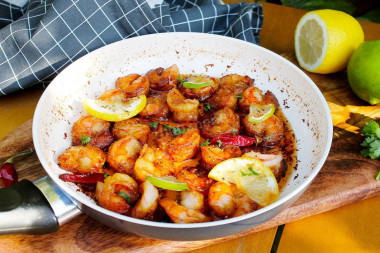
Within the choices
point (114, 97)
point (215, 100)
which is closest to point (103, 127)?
point (114, 97)

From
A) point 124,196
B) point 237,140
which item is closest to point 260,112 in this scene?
point 237,140

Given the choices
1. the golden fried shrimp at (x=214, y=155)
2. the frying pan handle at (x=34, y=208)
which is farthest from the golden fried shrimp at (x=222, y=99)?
the frying pan handle at (x=34, y=208)

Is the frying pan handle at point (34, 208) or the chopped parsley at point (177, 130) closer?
the frying pan handle at point (34, 208)

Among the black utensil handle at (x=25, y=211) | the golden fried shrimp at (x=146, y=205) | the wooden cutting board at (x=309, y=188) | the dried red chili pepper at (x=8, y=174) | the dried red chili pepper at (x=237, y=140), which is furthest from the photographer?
the dried red chili pepper at (x=237, y=140)

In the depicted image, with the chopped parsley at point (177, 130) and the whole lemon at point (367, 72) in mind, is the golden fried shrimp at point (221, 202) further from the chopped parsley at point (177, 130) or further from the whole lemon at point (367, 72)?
the whole lemon at point (367, 72)

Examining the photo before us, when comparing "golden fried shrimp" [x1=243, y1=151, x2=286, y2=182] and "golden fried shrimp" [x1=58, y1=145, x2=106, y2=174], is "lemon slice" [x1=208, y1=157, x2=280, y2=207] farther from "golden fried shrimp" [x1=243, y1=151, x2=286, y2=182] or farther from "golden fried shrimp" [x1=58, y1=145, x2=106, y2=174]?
"golden fried shrimp" [x1=58, y1=145, x2=106, y2=174]

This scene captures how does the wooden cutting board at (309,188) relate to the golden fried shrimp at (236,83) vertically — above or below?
below

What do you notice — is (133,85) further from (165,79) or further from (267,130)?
(267,130)

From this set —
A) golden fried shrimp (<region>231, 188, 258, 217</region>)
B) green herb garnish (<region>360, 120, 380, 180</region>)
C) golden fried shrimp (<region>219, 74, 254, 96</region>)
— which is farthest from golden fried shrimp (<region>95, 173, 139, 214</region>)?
green herb garnish (<region>360, 120, 380, 180</region>)
